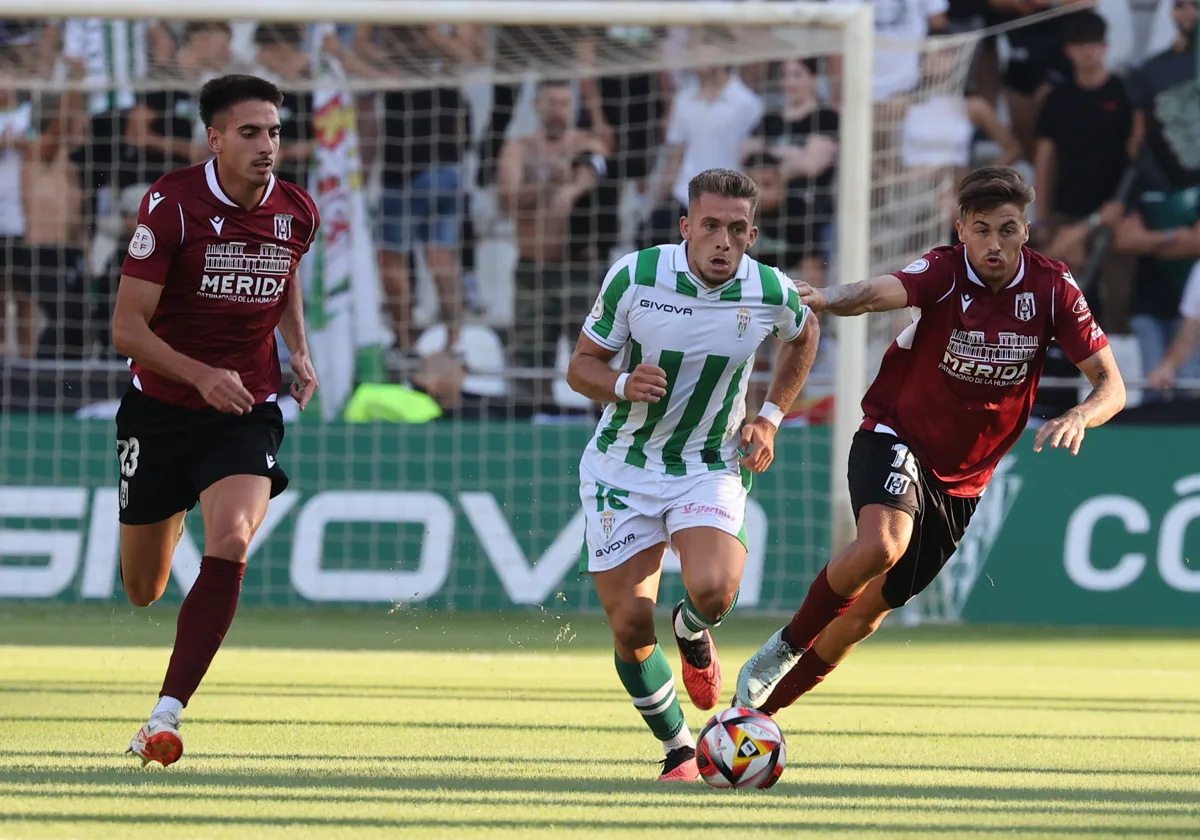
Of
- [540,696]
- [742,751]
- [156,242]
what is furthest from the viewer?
[540,696]

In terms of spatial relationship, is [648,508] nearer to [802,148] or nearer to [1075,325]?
[1075,325]

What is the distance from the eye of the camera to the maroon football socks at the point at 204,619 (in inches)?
241

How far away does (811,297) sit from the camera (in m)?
6.57

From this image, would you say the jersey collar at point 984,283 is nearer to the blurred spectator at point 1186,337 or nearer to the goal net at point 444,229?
Result: the goal net at point 444,229

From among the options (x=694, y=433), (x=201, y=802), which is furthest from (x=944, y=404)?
(x=201, y=802)

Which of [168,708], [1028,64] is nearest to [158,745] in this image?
[168,708]

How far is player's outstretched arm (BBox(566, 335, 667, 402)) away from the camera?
20.3 feet

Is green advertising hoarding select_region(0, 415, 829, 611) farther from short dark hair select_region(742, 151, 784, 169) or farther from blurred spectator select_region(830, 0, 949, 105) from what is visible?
blurred spectator select_region(830, 0, 949, 105)

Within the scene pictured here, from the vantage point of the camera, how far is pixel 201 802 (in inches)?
202

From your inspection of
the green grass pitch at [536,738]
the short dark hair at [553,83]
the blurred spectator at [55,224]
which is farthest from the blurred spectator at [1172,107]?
the blurred spectator at [55,224]

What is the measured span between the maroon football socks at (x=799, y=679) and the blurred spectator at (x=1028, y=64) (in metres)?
8.57

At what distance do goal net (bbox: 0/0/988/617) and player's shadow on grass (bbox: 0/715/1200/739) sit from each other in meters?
5.03

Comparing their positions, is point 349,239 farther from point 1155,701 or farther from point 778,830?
point 778,830

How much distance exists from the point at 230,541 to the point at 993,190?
2.99 m
